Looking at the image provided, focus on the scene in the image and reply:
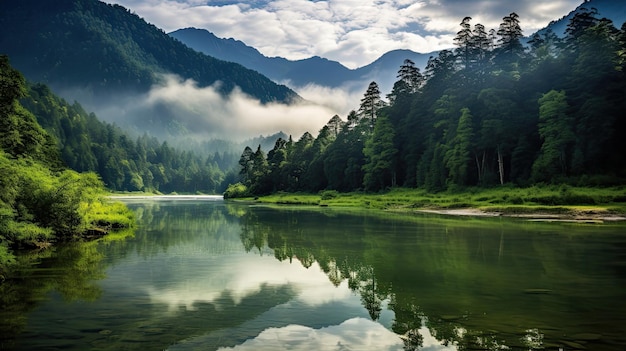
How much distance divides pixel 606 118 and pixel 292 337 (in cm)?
6535

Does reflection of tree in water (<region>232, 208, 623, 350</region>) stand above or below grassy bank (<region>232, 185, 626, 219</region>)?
below

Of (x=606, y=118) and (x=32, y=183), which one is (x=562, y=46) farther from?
(x=32, y=183)

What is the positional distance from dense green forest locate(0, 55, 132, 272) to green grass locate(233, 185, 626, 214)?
43796 millimetres

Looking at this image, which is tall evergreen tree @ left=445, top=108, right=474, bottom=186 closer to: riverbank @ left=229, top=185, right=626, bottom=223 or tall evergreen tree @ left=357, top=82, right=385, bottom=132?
riverbank @ left=229, top=185, right=626, bottom=223

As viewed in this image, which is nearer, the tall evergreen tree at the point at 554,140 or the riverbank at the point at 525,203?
the riverbank at the point at 525,203

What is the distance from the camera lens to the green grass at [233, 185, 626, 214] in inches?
1951

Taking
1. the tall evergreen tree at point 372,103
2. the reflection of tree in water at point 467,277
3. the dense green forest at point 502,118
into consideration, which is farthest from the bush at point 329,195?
the reflection of tree in water at point 467,277

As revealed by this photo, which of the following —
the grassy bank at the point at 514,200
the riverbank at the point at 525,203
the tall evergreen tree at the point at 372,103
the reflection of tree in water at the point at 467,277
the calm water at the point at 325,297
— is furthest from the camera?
the tall evergreen tree at the point at 372,103

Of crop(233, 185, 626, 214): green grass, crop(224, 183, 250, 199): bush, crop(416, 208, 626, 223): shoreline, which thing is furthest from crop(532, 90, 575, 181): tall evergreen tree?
crop(224, 183, 250, 199): bush

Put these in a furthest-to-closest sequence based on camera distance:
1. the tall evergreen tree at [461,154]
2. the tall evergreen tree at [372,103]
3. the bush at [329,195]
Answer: the tall evergreen tree at [372,103] < the bush at [329,195] < the tall evergreen tree at [461,154]

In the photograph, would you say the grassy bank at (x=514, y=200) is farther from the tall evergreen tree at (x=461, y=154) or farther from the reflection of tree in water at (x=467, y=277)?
the reflection of tree in water at (x=467, y=277)

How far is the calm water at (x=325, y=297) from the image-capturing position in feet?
35.9

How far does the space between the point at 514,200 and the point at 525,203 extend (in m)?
1.77

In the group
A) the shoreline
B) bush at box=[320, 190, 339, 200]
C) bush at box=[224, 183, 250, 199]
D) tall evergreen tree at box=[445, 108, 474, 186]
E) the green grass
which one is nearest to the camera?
the shoreline
